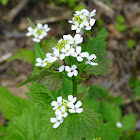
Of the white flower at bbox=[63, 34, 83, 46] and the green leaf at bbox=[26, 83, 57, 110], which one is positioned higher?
the white flower at bbox=[63, 34, 83, 46]

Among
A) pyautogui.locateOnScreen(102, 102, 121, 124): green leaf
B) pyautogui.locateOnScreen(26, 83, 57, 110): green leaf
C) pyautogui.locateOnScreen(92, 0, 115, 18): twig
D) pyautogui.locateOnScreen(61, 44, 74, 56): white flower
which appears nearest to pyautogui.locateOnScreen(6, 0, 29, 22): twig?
pyautogui.locateOnScreen(92, 0, 115, 18): twig

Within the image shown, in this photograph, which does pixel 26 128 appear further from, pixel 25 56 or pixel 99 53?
pixel 99 53

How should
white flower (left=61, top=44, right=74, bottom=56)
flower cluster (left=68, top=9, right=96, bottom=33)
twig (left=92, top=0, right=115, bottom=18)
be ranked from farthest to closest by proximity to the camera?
twig (left=92, top=0, right=115, bottom=18) → flower cluster (left=68, top=9, right=96, bottom=33) → white flower (left=61, top=44, right=74, bottom=56)

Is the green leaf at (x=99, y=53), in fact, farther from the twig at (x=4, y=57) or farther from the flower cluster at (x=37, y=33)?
the twig at (x=4, y=57)

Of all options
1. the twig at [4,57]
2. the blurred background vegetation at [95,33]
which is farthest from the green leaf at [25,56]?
the twig at [4,57]

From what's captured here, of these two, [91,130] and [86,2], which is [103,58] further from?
[86,2]

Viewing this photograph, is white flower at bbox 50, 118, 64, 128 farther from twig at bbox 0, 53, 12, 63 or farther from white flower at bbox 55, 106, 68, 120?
twig at bbox 0, 53, 12, 63

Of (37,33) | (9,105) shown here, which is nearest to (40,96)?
(37,33)

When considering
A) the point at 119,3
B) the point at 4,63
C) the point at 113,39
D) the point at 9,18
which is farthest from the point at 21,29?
the point at 119,3
